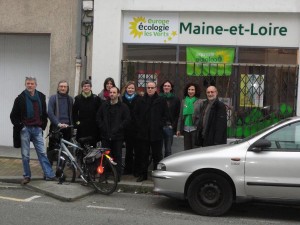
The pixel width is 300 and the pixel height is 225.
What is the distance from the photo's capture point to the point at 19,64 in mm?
11906

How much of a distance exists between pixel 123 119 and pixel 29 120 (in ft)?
5.36

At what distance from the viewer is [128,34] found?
11.0m

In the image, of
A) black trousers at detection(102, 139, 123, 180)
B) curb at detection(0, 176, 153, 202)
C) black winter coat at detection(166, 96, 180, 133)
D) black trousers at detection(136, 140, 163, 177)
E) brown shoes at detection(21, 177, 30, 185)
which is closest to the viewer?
curb at detection(0, 176, 153, 202)

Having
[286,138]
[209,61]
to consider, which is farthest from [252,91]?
[286,138]

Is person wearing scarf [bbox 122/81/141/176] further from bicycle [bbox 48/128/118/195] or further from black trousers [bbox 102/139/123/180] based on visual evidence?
bicycle [bbox 48/128/118/195]

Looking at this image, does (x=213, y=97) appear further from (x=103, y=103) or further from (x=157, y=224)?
(x=157, y=224)

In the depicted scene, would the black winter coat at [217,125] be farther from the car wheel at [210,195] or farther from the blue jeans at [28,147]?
the blue jeans at [28,147]

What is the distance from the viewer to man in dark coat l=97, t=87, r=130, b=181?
8.55 metres

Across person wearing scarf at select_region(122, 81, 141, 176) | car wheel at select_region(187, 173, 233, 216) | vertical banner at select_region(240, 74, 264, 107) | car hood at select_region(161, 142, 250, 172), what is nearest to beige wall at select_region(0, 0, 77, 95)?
person wearing scarf at select_region(122, 81, 141, 176)

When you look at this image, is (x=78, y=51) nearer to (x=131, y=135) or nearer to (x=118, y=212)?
(x=131, y=135)

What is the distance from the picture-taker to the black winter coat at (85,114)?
29.5 ft

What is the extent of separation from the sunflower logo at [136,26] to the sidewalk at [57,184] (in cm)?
257

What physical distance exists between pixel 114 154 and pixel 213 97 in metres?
2.05

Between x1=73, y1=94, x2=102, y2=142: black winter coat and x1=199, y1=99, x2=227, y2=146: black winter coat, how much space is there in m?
2.21
